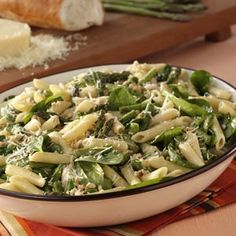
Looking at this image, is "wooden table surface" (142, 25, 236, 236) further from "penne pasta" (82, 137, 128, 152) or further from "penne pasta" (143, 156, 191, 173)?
"penne pasta" (82, 137, 128, 152)

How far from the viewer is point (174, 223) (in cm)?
155

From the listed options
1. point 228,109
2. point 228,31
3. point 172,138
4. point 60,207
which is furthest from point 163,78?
point 228,31

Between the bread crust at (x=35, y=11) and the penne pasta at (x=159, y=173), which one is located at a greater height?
the penne pasta at (x=159, y=173)

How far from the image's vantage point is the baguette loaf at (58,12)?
2790 millimetres

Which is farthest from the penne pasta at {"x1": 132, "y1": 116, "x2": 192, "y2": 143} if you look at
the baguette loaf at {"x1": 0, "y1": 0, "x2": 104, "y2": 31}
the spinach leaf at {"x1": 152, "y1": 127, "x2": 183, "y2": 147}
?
the baguette loaf at {"x1": 0, "y1": 0, "x2": 104, "y2": 31}

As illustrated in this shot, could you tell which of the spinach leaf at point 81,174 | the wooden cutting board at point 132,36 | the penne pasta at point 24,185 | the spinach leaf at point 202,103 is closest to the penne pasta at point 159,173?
the spinach leaf at point 81,174

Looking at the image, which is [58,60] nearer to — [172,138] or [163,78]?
[163,78]

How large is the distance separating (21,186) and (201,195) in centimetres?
43

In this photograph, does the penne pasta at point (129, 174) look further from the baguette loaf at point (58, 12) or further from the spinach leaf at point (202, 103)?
the baguette loaf at point (58, 12)

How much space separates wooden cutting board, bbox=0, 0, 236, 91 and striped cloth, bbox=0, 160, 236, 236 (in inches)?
32.0

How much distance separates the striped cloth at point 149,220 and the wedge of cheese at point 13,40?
1.02 meters

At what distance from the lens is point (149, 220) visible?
5.07 ft

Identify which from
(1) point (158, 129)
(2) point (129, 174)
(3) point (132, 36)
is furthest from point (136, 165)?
(3) point (132, 36)

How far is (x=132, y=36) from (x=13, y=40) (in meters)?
0.47
